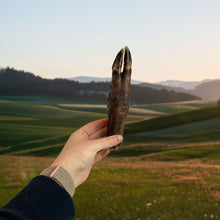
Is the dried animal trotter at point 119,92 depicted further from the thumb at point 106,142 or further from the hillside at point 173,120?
the hillside at point 173,120

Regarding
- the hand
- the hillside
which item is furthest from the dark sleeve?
the hillside

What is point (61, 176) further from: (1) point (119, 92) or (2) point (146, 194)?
(2) point (146, 194)

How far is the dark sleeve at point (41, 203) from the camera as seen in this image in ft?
8.01

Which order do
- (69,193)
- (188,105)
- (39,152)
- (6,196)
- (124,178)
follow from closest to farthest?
(69,193) → (6,196) → (124,178) → (39,152) → (188,105)

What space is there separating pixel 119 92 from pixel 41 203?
1966mm

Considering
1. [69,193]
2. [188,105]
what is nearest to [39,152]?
[69,193]

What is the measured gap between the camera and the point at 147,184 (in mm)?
16719

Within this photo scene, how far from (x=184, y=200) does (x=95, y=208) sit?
3.93m

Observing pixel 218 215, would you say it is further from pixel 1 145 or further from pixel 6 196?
pixel 1 145

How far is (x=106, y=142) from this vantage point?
400 centimetres

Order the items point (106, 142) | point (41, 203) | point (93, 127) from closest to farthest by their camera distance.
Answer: point (41, 203)
point (106, 142)
point (93, 127)

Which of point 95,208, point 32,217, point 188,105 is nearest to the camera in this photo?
point 32,217

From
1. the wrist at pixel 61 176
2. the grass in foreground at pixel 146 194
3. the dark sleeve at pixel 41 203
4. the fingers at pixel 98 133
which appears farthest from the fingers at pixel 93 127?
the grass in foreground at pixel 146 194

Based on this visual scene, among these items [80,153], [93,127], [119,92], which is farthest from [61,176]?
[93,127]
